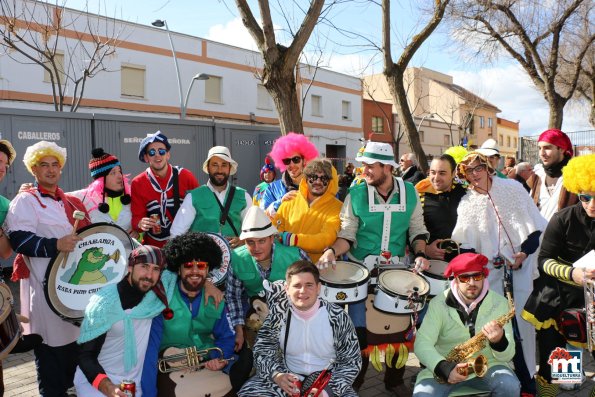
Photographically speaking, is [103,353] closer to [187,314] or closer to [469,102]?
[187,314]

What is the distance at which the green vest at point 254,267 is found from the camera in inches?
155

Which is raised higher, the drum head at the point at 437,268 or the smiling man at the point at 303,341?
the drum head at the point at 437,268

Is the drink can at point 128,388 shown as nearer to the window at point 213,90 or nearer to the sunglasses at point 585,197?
the sunglasses at point 585,197

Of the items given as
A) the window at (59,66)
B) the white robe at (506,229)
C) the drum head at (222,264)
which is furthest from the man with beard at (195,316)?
the window at (59,66)

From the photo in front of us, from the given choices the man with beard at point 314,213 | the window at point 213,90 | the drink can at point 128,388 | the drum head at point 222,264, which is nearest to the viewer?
the drink can at point 128,388

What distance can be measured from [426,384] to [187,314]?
1698 millimetres

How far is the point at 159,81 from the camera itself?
21281 millimetres

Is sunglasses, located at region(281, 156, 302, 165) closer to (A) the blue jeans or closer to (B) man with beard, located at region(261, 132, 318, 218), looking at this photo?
(B) man with beard, located at region(261, 132, 318, 218)

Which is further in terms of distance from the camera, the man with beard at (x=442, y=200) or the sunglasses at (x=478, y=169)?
the man with beard at (x=442, y=200)

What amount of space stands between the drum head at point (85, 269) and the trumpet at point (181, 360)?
74 cm

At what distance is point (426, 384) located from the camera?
341 centimetres

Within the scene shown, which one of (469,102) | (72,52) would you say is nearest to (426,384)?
(72,52)

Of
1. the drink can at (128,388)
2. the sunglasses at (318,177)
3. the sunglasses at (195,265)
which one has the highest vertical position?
the sunglasses at (318,177)

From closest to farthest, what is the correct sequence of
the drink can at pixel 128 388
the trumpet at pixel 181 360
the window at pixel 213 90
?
the drink can at pixel 128 388, the trumpet at pixel 181 360, the window at pixel 213 90
